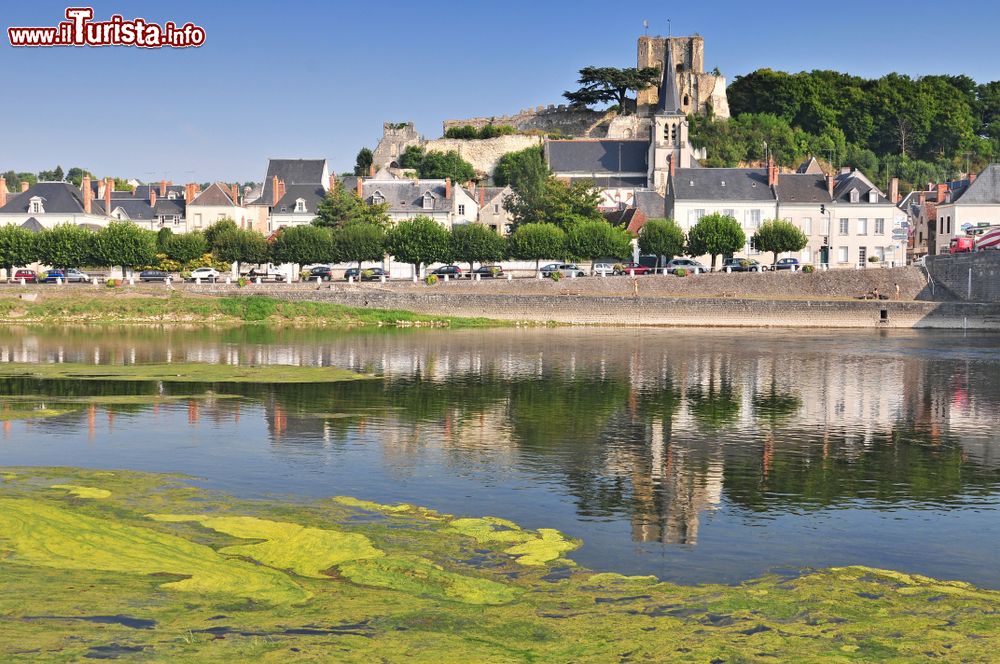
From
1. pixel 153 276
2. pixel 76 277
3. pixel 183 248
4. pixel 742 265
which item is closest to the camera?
pixel 76 277

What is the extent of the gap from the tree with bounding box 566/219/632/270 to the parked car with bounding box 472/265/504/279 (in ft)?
17.7

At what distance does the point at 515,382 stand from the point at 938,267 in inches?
1546

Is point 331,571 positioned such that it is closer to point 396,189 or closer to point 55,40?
point 55,40

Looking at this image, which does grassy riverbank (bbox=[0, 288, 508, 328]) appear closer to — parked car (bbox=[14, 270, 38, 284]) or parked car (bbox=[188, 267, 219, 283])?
parked car (bbox=[14, 270, 38, 284])

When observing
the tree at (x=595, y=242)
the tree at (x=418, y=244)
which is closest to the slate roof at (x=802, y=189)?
the tree at (x=595, y=242)

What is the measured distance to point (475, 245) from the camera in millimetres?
74000

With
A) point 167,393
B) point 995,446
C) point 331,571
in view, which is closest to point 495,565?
point 331,571

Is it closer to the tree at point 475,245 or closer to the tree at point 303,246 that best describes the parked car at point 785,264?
the tree at point 475,245

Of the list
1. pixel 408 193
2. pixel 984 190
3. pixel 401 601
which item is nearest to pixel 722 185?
pixel 984 190

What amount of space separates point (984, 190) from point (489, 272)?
32.5 meters

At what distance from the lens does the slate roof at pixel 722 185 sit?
81125 mm

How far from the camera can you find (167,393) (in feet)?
102

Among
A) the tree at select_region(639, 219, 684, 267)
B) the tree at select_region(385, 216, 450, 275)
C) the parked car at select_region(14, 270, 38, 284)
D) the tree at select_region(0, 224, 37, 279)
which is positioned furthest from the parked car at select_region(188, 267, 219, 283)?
the tree at select_region(639, 219, 684, 267)

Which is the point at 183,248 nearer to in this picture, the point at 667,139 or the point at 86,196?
the point at 86,196
